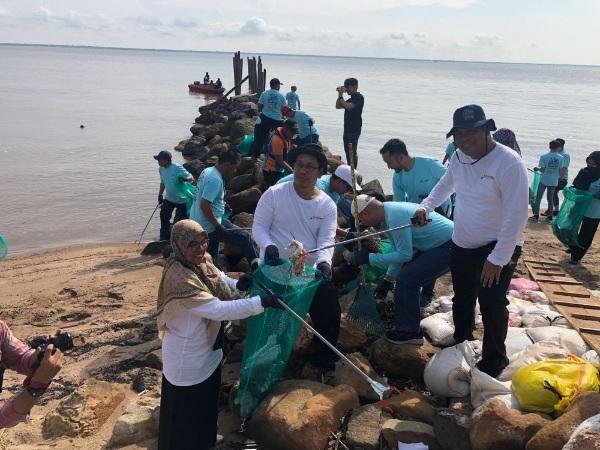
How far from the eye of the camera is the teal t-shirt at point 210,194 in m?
6.67

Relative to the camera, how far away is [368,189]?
9.27 m

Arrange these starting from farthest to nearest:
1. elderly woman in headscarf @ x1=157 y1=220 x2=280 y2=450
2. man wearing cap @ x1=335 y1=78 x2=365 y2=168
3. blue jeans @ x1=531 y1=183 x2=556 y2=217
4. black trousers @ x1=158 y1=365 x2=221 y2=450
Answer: blue jeans @ x1=531 y1=183 x2=556 y2=217, man wearing cap @ x1=335 y1=78 x2=365 y2=168, black trousers @ x1=158 y1=365 x2=221 y2=450, elderly woman in headscarf @ x1=157 y1=220 x2=280 y2=450

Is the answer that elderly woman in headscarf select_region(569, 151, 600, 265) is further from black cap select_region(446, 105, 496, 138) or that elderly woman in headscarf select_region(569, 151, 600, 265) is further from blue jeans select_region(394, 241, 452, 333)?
black cap select_region(446, 105, 496, 138)

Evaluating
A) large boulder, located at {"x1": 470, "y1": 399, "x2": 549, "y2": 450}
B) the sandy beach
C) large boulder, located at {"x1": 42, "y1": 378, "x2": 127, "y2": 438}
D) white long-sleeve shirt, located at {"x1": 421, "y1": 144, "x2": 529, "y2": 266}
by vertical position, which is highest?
white long-sleeve shirt, located at {"x1": 421, "y1": 144, "x2": 529, "y2": 266}

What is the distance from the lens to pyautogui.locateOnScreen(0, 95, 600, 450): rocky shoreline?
3.61m

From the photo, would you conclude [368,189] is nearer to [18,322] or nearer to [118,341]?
[118,341]

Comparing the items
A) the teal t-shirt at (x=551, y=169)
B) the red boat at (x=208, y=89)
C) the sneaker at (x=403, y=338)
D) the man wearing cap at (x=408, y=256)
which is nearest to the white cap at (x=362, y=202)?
the man wearing cap at (x=408, y=256)

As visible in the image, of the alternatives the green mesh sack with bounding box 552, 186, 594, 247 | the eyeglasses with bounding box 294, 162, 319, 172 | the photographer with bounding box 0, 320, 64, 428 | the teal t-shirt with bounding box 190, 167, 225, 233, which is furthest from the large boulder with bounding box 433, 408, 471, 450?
the green mesh sack with bounding box 552, 186, 594, 247

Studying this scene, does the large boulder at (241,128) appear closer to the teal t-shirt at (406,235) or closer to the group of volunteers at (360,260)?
the group of volunteers at (360,260)

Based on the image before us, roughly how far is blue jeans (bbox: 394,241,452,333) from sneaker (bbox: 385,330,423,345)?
34mm

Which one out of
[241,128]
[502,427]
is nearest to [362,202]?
[502,427]

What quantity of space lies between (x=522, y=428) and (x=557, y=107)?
1822 inches

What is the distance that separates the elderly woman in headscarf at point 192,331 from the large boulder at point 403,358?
4.82 feet

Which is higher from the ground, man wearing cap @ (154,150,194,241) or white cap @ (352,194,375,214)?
white cap @ (352,194,375,214)
